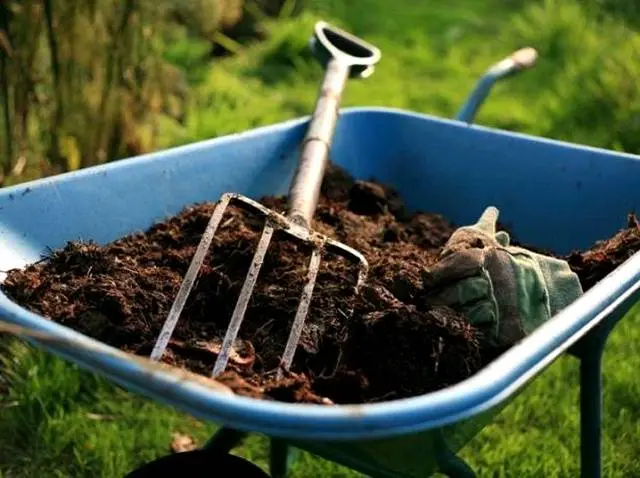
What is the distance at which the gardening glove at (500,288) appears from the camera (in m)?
1.31

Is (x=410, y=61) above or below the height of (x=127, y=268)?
above

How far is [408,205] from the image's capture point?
207 centimetres

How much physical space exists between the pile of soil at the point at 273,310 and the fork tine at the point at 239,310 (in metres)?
0.02

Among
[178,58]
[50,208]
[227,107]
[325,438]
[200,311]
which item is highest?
[178,58]

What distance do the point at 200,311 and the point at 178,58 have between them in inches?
119

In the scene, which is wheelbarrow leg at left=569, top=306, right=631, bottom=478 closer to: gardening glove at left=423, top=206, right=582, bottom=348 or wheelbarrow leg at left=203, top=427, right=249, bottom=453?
gardening glove at left=423, top=206, right=582, bottom=348

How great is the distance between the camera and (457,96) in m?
4.21

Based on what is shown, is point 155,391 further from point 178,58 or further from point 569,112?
point 178,58

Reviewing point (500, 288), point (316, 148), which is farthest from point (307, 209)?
point (500, 288)

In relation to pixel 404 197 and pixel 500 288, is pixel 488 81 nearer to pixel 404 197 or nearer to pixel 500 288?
pixel 404 197

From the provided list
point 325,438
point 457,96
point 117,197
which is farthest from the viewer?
point 457,96

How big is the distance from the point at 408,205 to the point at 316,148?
0.36 metres

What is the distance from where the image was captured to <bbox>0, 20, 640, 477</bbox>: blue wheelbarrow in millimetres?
935

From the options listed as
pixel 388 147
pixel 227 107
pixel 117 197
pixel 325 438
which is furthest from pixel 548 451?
pixel 227 107
